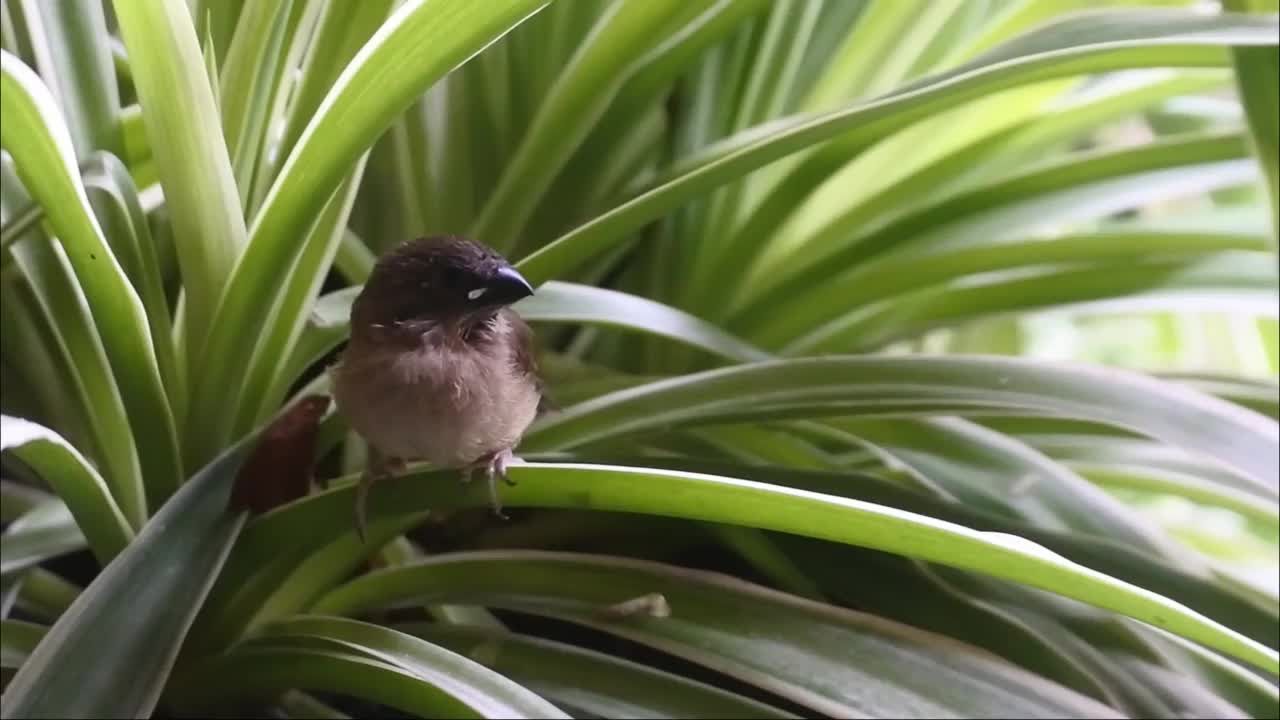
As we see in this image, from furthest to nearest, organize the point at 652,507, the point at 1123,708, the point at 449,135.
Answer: the point at 449,135, the point at 1123,708, the point at 652,507

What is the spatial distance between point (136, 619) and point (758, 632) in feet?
0.91

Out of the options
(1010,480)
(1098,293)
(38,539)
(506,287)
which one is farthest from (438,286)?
(1098,293)

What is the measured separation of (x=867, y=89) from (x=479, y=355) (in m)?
0.34

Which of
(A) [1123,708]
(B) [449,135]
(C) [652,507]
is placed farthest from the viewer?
(B) [449,135]

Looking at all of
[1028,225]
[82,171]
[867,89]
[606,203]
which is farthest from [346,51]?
[1028,225]

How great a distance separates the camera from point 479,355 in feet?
1.71

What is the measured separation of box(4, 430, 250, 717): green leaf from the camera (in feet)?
1.32

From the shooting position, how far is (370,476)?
503 millimetres

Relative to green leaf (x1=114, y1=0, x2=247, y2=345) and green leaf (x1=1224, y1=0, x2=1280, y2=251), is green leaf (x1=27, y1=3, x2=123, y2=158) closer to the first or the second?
green leaf (x1=114, y1=0, x2=247, y2=345)

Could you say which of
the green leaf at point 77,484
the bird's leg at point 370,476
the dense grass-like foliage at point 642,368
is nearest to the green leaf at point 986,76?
the dense grass-like foliage at point 642,368

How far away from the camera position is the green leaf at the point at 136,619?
40 cm

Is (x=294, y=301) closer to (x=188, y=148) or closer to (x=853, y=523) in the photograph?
(x=188, y=148)

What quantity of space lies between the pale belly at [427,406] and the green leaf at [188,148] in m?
0.07

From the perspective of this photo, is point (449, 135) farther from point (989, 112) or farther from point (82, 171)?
point (989, 112)
